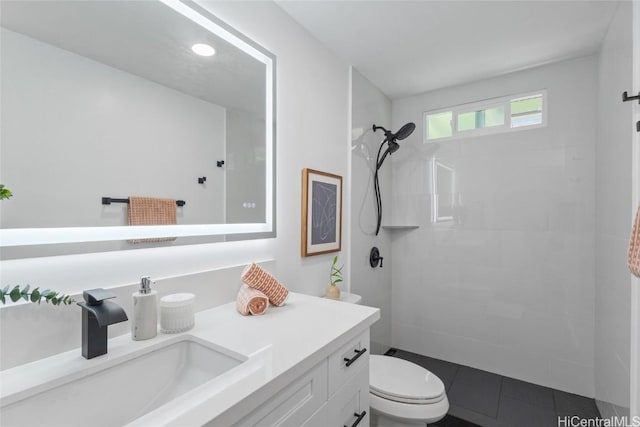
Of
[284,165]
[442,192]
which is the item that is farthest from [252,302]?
[442,192]

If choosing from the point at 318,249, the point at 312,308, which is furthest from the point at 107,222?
the point at 318,249

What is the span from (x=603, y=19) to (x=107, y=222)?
8.51 ft

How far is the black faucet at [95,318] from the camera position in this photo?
0.73 m

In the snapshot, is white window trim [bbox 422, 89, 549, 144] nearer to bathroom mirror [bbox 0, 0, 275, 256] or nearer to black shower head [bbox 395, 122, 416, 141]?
black shower head [bbox 395, 122, 416, 141]

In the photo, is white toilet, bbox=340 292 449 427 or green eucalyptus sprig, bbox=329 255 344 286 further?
green eucalyptus sprig, bbox=329 255 344 286

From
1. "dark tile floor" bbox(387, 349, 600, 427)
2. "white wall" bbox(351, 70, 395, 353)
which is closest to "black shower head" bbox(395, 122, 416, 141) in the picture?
"white wall" bbox(351, 70, 395, 353)

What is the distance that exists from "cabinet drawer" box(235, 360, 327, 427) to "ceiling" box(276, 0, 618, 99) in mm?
1682

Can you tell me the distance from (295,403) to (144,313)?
0.50 metres

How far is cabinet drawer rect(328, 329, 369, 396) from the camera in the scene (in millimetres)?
917

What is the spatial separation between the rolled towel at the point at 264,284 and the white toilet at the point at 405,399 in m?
0.69

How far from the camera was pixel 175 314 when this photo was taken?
0.93 metres

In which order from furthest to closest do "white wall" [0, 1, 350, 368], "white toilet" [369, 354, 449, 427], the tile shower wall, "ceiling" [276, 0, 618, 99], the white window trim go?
the white window trim → the tile shower wall → "ceiling" [276, 0, 618, 99] → "white toilet" [369, 354, 449, 427] → "white wall" [0, 1, 350, 368]

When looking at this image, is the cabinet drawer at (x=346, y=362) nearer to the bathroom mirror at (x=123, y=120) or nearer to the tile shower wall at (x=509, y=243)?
the bathroom mirror at (x=123, y=120)

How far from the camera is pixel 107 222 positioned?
91 cm
